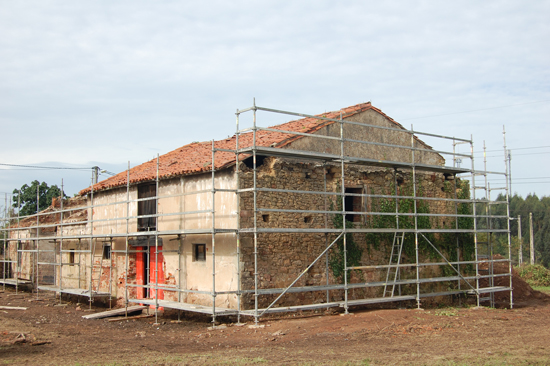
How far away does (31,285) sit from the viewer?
77.5ft

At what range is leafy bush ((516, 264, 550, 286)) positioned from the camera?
28.1 meters

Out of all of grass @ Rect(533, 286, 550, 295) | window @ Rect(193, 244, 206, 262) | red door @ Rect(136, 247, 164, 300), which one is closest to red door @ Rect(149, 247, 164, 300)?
red door @ Rect(136, 247, 164, 300)

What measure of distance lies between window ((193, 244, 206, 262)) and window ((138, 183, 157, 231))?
235cm

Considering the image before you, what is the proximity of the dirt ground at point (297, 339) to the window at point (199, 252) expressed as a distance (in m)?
1.56

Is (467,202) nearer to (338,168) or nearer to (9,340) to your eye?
(338,168)

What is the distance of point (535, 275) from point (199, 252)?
2125 centimetres

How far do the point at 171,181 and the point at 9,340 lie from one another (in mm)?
6182

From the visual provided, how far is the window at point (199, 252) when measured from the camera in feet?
47.5

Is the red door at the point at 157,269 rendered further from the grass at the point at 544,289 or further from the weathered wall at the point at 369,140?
the grass at the point at 544,289

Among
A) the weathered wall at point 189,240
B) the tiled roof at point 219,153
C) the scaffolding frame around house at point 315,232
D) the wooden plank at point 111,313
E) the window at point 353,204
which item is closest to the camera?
the scaffolding frame around house at point 315,232

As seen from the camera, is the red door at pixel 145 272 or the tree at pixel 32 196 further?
the tree at pixel 32 196

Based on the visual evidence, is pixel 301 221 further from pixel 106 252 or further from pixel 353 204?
pixel 106 252

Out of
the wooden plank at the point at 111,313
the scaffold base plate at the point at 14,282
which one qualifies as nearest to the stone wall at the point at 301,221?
the wooden plank at the point at 111,313

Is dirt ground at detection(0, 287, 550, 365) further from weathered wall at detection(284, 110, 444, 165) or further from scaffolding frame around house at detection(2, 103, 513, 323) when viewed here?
weathered wall at detection(284, 110, 444, 165)
